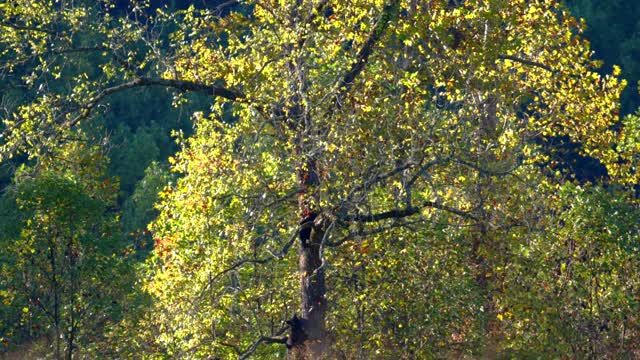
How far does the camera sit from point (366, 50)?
14.8m

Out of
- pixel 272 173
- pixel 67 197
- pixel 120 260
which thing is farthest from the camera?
pixel 120 260

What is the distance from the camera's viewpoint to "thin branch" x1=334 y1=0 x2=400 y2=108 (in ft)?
47.2

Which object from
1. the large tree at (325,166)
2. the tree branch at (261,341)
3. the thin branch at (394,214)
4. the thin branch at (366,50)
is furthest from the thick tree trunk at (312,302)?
the thin branch at (366,50)

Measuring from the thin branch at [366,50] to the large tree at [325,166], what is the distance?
32 mm

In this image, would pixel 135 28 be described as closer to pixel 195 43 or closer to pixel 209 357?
pixel 195 43

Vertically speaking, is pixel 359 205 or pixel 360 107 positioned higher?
pixel 360 107

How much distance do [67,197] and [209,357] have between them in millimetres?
4829

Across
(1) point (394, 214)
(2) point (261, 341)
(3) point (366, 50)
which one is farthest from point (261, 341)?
(3) point (366, 50)

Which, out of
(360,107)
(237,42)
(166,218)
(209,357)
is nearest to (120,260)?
(166,218)

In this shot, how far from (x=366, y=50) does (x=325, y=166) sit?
5.90 feet

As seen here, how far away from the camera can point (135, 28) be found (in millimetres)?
15750

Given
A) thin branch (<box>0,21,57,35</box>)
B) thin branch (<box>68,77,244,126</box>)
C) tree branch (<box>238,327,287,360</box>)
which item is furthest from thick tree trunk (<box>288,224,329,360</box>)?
thin branch (<box>0,21,57,35</box>)

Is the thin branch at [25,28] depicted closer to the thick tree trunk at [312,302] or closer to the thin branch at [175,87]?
the thin branch at [175,87]

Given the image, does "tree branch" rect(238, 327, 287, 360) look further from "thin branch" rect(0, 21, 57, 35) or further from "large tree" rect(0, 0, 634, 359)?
"thin branch" rect(0, 21, 57, 35)
